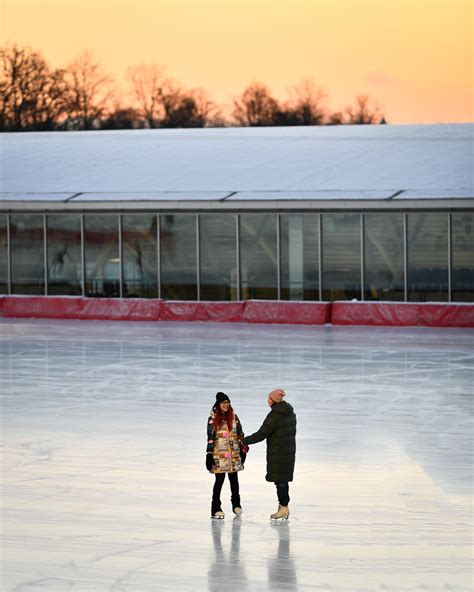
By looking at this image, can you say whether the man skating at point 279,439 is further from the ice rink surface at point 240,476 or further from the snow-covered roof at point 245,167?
the snow-covered roof at point 245,167

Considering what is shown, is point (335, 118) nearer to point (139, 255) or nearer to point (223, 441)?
point (139, 255)

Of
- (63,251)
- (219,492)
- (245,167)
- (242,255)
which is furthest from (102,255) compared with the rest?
(219,492)

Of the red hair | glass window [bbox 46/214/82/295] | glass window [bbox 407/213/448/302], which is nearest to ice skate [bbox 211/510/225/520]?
the red hair

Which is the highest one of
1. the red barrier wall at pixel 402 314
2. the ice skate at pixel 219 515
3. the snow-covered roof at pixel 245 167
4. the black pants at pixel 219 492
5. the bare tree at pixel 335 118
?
the bare tree at pixel 335 118

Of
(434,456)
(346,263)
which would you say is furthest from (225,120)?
(434,456)

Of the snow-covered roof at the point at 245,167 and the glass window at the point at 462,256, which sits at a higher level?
the snow-covered roof at the point at 245,167

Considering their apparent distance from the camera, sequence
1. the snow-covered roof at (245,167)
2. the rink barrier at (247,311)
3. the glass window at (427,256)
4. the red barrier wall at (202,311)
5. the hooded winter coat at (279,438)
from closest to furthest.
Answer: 1. the hooded winter coat at (279,438)
2. the rink barrier at (247,311)
3. the red barrier wall at (202,311)
4. the glass window at (427,256)
5. the snow-covered roof at (245,167)

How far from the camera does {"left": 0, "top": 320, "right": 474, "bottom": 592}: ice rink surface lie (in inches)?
374

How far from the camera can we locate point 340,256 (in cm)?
3806

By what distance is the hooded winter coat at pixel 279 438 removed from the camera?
11.0 meters

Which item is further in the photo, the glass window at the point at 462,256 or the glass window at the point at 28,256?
the glass window at the point at 28,256

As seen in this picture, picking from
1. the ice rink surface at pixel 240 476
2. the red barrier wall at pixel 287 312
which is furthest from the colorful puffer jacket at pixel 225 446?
the red barrier wall at pixel 287 312

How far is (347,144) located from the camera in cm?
4459

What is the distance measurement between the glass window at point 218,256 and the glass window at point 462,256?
709 centimetres
